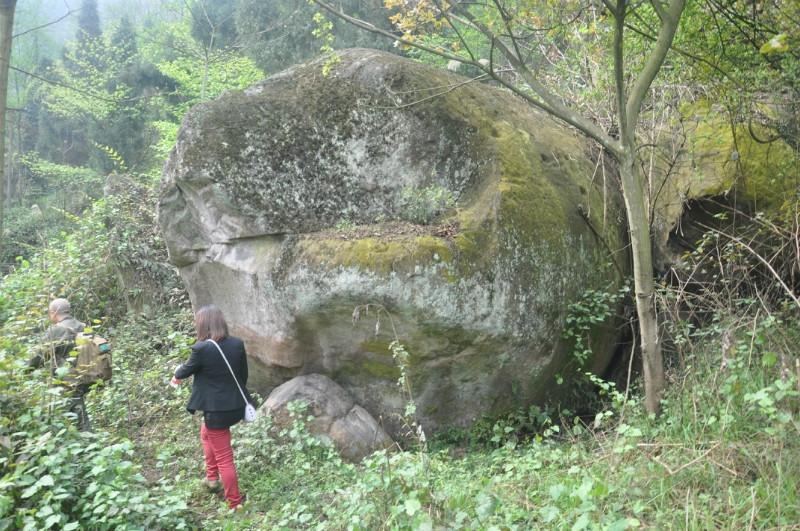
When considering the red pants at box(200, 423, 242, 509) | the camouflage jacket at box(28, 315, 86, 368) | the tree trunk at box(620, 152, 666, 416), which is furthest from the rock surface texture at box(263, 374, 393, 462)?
the tree trunk at box(620, 152, 666, 416)

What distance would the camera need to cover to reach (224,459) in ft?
16.6

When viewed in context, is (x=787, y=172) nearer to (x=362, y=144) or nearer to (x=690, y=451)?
(x=690, y=451)

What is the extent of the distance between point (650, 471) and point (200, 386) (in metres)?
3.57

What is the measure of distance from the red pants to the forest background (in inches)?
7.1

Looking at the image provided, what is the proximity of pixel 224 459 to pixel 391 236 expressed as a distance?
106 inches

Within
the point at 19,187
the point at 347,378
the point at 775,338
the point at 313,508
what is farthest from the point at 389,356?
the point at 19,187

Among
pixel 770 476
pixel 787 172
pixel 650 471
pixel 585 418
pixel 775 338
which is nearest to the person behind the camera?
pixel 770 476

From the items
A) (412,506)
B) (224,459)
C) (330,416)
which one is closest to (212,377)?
(224,459)

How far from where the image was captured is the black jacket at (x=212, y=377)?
5.02 metres

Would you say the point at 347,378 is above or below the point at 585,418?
above

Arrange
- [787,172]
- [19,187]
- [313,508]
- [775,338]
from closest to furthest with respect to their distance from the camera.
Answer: [775,338] → [313,508] → [787,172] → [19,187]

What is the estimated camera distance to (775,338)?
13.7 ft

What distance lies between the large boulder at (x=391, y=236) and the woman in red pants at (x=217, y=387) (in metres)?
1.26

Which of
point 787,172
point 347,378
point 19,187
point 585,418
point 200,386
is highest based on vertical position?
point 19,187
